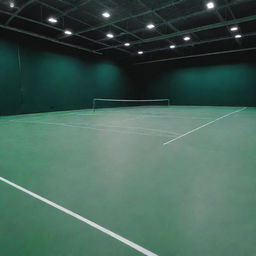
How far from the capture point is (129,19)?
11.2m

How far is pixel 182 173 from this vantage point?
303 centimetres

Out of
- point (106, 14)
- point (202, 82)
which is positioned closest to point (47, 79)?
point (106, 14)

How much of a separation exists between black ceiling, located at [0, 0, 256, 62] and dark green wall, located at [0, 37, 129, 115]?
118 cm

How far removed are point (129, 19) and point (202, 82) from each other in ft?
35.5

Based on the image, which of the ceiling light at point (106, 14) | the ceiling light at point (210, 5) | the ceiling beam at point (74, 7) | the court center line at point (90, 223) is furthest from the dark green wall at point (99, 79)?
the court center line at point (90, 223)

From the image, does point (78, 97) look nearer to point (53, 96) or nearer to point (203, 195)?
point (53, 96)

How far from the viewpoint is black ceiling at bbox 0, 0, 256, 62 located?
30.1 feet

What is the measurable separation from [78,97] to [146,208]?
15.2m

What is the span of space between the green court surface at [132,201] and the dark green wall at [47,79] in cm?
951

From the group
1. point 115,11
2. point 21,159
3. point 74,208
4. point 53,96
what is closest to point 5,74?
point 53,96

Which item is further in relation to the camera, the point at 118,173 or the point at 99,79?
the point at 99,79

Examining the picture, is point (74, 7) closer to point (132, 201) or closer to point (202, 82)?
point (132, 201)

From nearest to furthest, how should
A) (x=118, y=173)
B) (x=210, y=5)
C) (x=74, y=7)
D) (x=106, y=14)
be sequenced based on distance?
(x=118, y=173), (x=210, y=5), (x=74, y=7), (x=106, y=14)

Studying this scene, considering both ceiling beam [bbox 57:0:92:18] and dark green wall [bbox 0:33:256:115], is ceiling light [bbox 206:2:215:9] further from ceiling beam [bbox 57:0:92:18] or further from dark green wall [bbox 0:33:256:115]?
dark green wall [bbox 0:33:256:115]
